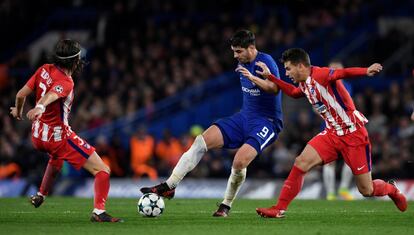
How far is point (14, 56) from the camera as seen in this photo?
30078 mm

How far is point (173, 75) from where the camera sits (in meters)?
25.6

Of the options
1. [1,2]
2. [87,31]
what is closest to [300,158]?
[87,31]

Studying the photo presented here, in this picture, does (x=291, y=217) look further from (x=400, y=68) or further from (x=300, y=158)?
(x=400, y=68)

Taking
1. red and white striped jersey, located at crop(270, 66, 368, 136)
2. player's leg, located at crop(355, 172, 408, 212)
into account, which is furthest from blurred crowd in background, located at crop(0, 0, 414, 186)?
red and white striped jersey, located at crop(270, 66, 368, 136)

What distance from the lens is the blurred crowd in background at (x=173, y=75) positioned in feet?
73.6

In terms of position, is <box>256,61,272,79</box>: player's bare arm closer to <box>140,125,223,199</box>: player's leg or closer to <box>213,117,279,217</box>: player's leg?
<box>213,117,279,217</box>: player's leg

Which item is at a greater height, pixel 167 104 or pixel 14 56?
pixel 14 56

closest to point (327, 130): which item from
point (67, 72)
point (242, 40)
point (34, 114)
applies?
point (242, 40)

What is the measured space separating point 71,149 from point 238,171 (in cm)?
217

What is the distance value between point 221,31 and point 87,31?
4852mm

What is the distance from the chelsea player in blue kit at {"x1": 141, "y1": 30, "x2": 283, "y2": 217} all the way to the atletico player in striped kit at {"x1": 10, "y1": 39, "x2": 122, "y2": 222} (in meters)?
1.22

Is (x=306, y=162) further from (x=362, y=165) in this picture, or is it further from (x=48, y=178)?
(x=48, y=178)

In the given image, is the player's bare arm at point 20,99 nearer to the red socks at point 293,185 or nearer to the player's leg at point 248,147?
the player's leg at point 248,147

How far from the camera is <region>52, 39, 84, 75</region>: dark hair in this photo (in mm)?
11859
